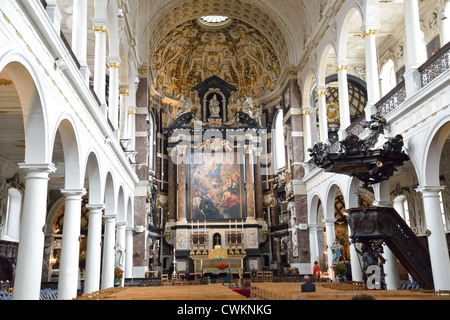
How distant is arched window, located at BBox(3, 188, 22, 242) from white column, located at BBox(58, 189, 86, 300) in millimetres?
8336

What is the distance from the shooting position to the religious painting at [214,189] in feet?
97.2

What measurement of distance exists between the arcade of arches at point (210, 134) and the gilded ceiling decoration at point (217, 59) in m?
0.12

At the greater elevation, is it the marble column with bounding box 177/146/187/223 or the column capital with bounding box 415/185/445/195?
the marble column with bounding box 177/146/187/223

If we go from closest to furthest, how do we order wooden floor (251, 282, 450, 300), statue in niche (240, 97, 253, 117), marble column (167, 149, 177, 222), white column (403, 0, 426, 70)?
wooden floor (251, 282, 450, 300) < white column (403, 0, 426, 70) < marble column (167, 149, 177, 222) < statue in niche (240, 97, 253, 117)

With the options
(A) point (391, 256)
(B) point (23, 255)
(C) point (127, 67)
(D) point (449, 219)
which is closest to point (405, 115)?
(A) point (391, 256)

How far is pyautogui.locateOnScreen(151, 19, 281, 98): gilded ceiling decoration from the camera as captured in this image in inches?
1188

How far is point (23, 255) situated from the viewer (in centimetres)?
795

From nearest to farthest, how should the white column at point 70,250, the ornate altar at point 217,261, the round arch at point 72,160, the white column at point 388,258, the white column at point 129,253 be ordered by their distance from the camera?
1. the white column at point 70,250
2. the round arch at point 72,160
3. the white column at point 388,258
4. the white column at point 129,253
5. the ornate altar at point 217,261

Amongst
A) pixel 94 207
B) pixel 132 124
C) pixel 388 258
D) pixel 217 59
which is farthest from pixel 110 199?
pixel 217 59

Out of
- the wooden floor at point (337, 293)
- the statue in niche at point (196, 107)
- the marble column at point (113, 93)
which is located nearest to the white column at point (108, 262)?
the marble column at point (113, 93)

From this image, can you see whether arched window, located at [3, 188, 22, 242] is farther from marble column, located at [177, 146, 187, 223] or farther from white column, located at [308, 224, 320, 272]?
white column, located at [308, 224, 320, 272]

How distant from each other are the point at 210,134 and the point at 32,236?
76.9ft

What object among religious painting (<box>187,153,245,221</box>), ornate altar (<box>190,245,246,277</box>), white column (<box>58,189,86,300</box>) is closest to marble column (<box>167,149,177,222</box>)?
religious painting (<box>187,153,245,221</box>)

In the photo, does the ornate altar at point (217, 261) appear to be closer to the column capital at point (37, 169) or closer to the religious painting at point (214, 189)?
the religious painting at point (214, 189)
